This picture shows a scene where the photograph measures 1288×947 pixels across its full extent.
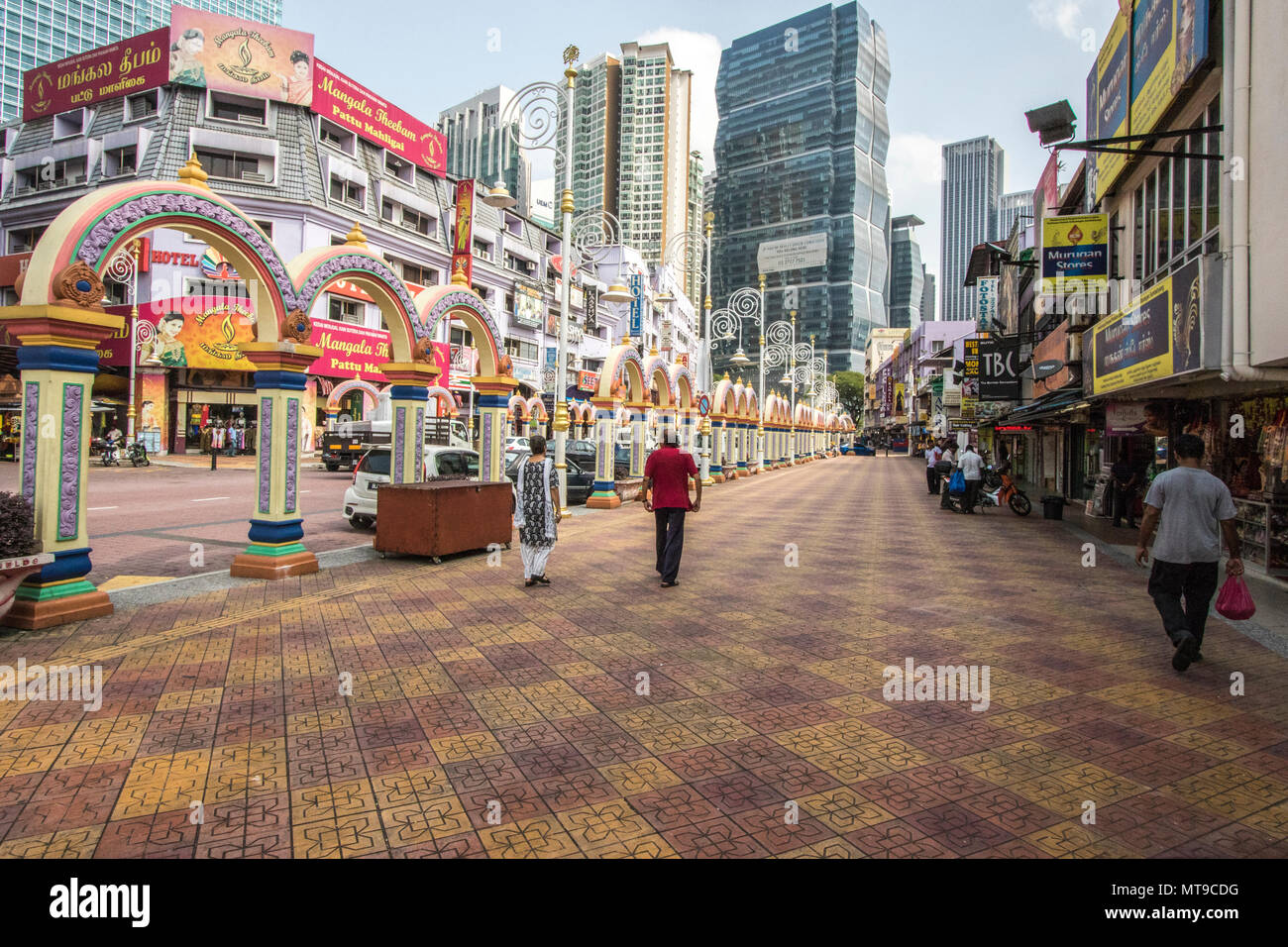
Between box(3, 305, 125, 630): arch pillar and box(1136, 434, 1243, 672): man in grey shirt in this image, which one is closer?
box(1136, 434, 1243, 672): man in grey shirt

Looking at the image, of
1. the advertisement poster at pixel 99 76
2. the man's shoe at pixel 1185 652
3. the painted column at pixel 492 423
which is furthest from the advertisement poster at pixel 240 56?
the man's shoe at pixel 1185 652

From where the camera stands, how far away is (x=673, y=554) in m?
8.52

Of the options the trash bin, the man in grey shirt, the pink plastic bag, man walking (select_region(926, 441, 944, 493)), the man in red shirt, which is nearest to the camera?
the pink plastic bag

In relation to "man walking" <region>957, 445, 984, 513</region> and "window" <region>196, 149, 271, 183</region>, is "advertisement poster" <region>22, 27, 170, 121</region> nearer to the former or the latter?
"window" <region>196, 149, 271, 183</region>

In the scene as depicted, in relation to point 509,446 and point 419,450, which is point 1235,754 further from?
point 509,446

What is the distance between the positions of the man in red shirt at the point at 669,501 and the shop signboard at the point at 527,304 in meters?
40.4

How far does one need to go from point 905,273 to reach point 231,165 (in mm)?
168483

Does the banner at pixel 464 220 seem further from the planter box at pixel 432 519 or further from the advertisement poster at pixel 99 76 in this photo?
the planter box at pixel 432 519

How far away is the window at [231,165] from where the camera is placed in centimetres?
3284

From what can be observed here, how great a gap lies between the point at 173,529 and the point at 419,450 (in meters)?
4.51

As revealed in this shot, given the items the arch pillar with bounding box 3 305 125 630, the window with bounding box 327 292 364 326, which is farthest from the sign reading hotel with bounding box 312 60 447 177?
the arch pillar with bounding box 3 305 125 630

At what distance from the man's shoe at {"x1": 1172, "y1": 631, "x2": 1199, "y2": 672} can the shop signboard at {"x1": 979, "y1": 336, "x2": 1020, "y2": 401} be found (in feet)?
53.8

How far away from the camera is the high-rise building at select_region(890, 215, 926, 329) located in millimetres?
172000

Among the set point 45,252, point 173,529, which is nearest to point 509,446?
point 173,529
